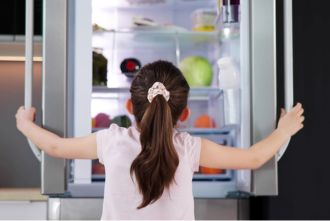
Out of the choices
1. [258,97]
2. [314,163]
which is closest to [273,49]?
[258,97]

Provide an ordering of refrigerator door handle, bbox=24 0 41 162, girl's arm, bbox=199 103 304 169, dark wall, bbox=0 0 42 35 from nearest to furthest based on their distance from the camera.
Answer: girl's arm, bbox=199 103 304 169 → refrigerator door handle, bbox=24 0 41 162 → dark wall, bbox=0 0 42 35

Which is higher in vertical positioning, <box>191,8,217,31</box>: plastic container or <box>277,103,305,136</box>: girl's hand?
<box>191,8,217,31</box>: plastic container

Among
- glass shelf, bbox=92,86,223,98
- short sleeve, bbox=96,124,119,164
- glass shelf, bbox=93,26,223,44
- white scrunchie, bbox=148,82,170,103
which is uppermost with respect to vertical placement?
glass shelf, bbox=93,26,223,44

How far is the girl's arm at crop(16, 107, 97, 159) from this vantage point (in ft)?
6.64

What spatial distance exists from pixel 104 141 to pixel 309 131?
2.29 feet

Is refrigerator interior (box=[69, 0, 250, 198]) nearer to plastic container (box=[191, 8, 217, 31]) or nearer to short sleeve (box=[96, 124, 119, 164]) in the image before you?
plastic container (box=[191, 8, 217, 31])

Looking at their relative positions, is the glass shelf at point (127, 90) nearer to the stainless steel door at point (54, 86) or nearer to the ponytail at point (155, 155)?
the stainless steel door at point (54, 86)

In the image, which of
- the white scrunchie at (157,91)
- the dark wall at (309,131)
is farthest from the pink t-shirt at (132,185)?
the dark wall at (309,131)

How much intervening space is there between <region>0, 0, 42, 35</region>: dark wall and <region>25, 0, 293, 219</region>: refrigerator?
2.34ft

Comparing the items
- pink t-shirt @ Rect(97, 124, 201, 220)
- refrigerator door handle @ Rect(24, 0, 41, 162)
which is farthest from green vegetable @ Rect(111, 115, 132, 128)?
pink t-shirt @ Rect(97, 124, 201, 220)

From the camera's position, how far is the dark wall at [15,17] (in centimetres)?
335

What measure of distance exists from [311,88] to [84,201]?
2.85 ft

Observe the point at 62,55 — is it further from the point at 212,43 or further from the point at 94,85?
the point at 212,43

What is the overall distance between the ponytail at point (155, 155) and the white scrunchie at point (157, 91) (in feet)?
0.04
